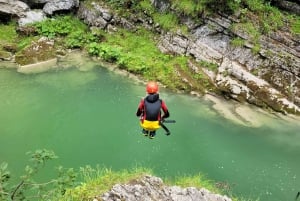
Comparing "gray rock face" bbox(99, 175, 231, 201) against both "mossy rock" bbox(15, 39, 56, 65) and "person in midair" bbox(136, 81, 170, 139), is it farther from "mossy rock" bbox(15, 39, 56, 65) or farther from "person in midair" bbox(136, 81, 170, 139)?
"mossy rock" bbox(15, 39, 56, 65)

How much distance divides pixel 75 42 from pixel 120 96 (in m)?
4.33

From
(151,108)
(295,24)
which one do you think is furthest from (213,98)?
(151,108)

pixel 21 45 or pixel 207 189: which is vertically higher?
pixel 207 189

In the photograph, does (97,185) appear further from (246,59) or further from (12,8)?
(12,8)

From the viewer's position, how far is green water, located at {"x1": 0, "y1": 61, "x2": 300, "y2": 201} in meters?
11.7

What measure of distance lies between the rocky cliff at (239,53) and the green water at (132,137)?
1191mm

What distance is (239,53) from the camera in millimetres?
16531

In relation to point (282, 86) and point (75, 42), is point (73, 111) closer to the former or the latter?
point (75, 42)

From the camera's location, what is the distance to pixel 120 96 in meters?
15.2

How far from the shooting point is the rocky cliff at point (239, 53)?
50.9 feet

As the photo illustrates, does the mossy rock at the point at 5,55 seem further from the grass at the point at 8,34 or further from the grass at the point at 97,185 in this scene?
the grass at the point at 97,185

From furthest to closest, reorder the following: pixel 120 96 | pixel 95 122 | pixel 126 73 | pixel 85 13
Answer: pixel 85 13
pixel 126 73
pixel 120 96
pixel 95 122

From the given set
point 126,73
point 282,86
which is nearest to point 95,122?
point 126,73

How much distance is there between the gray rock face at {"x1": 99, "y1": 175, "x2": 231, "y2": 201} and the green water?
8.74 ft
